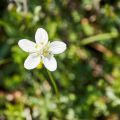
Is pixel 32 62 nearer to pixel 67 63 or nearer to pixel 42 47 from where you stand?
pixel 42 47

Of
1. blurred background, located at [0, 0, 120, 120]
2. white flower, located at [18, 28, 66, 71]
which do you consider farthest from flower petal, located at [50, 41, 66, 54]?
blurred background, located at [0, 0, 120, 120]

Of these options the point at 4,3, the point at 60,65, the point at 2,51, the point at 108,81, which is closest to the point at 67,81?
the point at 60,65

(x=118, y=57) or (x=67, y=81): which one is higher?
(x=118, y=57)

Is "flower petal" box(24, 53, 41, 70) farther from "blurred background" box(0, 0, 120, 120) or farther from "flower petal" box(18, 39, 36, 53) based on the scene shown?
"blurred background" box(0, 0, 120, 120)

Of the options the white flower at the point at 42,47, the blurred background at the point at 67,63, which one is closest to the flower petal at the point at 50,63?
the white flower at the point at 42,47

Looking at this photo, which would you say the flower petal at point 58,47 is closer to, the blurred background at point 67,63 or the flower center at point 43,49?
the flower center at point 43,49

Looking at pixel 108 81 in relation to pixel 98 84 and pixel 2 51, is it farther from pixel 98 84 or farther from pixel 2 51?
pixel 2 51
